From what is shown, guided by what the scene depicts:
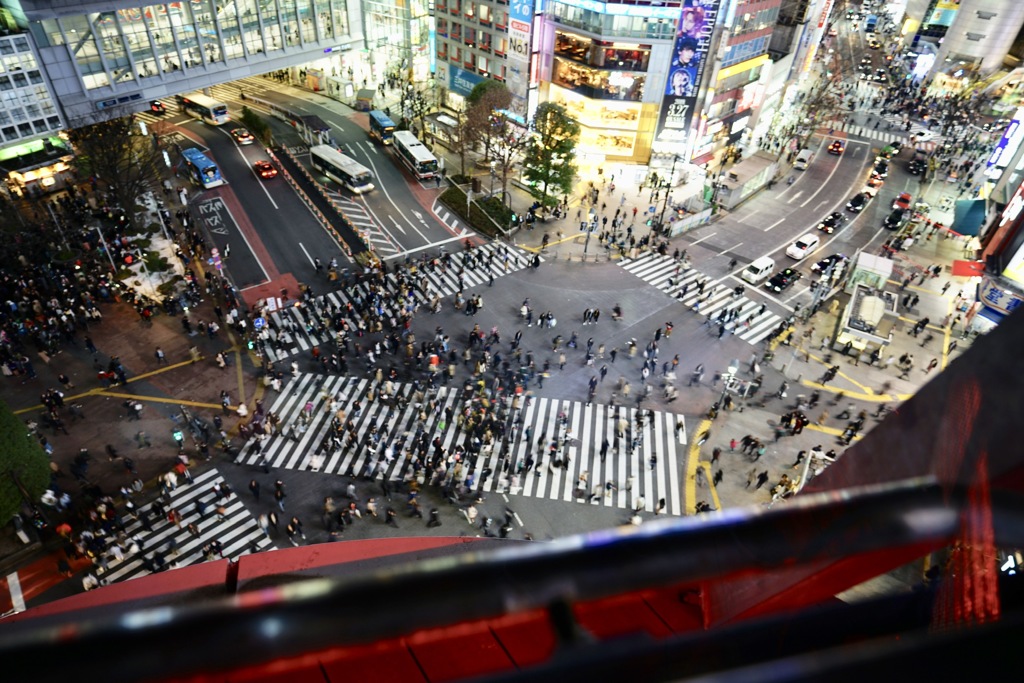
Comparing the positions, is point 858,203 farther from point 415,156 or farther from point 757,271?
point 415,156

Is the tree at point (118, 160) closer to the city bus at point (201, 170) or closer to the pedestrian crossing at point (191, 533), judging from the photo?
the city bus at point (201, 170)

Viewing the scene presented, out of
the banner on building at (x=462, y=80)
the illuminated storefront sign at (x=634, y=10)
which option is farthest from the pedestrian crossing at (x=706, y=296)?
the banner on building at (x=462, y=80)

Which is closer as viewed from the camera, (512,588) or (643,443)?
(512,588)

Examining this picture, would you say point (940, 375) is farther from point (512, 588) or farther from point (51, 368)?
point (51, 368)

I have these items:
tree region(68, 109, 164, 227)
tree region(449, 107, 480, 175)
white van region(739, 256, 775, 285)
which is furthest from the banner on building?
white van region(739, 256, 775, 285)

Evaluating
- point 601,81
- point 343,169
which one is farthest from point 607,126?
point 343,169

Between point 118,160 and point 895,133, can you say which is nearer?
point 118,160

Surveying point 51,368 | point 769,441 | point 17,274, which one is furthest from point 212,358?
point 769,441
